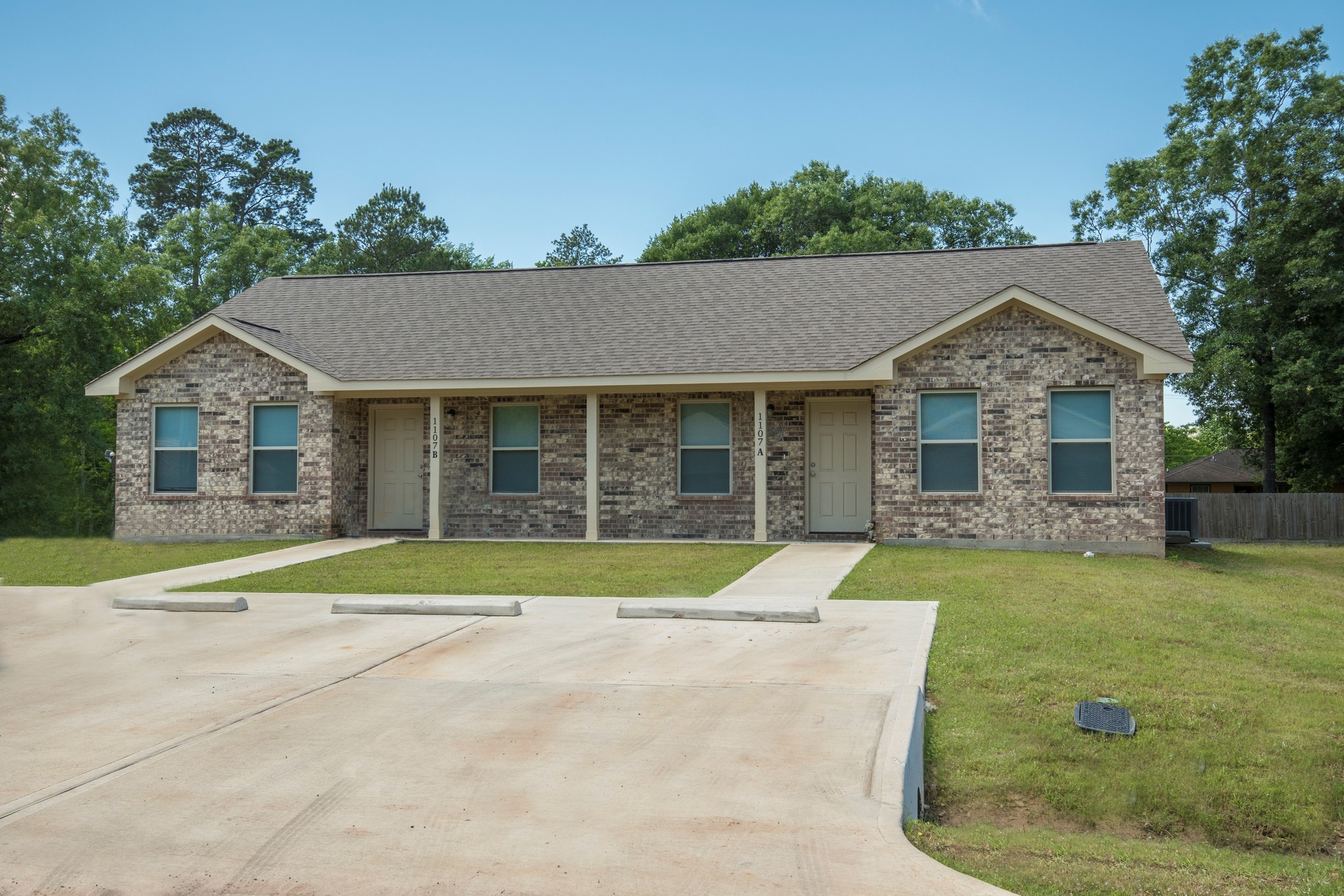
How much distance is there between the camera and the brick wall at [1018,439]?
14562 millimetres

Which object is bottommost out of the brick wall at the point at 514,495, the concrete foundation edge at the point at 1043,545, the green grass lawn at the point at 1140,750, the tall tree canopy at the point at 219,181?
the green grass lawn at the point at 1140,750

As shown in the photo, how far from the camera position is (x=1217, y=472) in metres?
43.2

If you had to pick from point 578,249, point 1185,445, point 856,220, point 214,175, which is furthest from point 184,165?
point 1185,445

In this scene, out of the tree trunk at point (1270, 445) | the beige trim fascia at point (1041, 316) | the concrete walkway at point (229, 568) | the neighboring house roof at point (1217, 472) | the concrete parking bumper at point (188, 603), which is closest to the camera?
the concrete parking bumper at point (188, 603)

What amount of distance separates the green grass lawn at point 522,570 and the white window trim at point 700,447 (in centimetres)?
136

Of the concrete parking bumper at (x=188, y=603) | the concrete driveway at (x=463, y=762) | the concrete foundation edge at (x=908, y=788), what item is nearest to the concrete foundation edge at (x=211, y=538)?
the concrete parking bumper at (x=188, y=603)

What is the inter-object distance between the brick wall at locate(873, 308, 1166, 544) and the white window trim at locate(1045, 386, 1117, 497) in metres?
0.05

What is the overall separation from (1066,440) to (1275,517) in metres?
12.6

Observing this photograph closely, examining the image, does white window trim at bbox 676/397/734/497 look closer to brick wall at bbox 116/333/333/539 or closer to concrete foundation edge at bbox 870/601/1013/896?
brick wall at bbox 116/333/333/539

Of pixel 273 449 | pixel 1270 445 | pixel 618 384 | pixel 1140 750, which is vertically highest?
pixel 618 384

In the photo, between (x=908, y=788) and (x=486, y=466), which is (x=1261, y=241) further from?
(x=908, y=788)

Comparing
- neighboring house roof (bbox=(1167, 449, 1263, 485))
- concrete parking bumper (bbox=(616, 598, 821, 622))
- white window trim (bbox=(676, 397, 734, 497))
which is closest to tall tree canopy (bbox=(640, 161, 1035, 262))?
neighboring house roof (bbox=(1167, 449, 1263, 485))

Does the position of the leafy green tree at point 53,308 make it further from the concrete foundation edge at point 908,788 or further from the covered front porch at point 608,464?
the concrete foundation edge at point 908,788

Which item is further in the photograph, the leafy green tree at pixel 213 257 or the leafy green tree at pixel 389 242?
the leafy green tree at pixel 389 242
